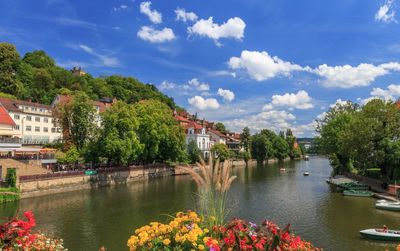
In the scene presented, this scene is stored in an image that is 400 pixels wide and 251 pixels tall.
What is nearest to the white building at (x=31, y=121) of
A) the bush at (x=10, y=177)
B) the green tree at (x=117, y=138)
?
the green tree at (x=117, y=138)

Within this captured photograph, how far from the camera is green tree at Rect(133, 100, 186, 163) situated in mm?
61375

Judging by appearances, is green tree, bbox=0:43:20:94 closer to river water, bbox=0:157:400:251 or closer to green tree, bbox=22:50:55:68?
green tree, bbox=22:50:55:68

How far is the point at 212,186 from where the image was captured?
698 cm

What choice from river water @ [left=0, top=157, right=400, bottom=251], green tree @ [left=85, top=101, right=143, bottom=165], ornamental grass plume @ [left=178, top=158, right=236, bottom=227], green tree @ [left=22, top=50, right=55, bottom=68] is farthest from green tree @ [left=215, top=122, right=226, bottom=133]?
ornamental grass plume @ [left=178, top=158, right=236, bottom=227]

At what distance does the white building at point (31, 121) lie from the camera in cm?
6462

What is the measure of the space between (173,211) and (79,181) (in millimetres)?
20109

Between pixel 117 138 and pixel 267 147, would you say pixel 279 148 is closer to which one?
pixel 267 147

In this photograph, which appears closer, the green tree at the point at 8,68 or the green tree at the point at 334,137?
the green tree at the point at 334,137

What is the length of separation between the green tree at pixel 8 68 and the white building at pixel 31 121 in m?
14.1

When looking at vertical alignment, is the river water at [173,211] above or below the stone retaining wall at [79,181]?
below

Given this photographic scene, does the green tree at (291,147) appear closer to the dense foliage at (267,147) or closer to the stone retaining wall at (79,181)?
the dense foliage at (267,147)

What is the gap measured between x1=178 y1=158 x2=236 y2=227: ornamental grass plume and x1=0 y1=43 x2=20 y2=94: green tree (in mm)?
84471

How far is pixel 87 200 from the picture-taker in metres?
37.7

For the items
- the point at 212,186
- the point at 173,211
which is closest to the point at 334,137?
the point at 173,211
